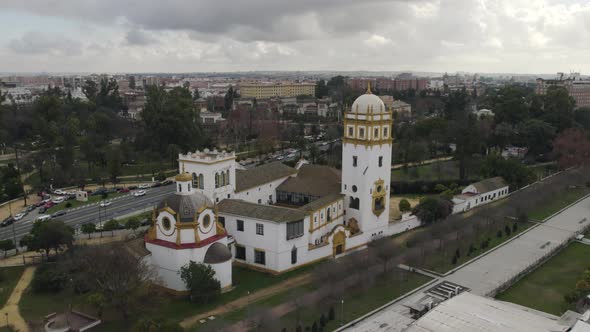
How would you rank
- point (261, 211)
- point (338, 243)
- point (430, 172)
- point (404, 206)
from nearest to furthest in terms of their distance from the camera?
1. point (261, 211)
2. point (338, 243)
3. point (404, 206)
4. point (430, 172)

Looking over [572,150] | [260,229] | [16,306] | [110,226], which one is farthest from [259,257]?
[572,150]

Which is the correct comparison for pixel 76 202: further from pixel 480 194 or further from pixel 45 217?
pixel 480 194

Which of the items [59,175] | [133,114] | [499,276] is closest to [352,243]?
[499,276]

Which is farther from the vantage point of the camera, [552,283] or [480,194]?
[480,194]

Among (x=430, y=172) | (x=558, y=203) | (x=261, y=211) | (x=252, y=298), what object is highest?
(x=261, y=211)

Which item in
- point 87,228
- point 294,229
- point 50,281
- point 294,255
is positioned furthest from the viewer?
point 87,228

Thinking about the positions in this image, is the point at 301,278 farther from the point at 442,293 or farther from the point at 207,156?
the point at 207,156

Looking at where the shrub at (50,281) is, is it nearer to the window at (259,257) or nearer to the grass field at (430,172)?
the window at (259,257)

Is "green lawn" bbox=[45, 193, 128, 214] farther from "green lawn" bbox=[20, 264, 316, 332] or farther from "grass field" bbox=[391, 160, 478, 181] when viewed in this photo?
"grass field" bbox=[391, 160, 478, 181]
